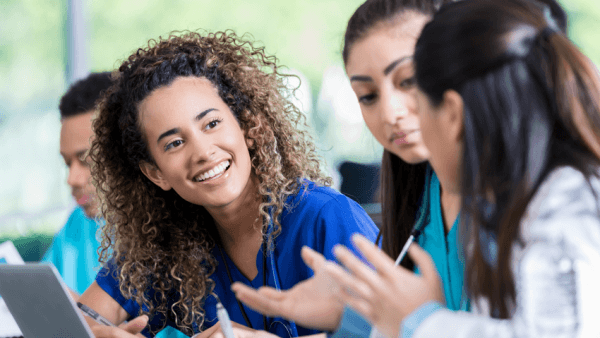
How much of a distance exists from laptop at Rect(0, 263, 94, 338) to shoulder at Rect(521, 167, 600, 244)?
801 mm

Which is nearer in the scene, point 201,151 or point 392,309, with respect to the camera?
point 392,309

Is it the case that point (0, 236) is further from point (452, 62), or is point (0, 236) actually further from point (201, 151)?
point (452, 62)

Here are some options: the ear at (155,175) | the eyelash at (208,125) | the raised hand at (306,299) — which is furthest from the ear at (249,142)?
the raised hand at (306,299)

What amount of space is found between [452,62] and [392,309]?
29cm

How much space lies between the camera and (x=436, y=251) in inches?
40.4

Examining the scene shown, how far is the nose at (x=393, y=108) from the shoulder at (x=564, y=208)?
0.29 m

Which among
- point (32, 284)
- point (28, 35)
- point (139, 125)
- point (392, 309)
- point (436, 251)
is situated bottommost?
point (436, 251)

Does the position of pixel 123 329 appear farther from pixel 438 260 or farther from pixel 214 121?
pixel 438 260

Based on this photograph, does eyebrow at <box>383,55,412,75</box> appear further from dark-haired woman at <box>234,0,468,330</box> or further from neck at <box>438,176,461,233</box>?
neck at <box>438,176,461,233</box>

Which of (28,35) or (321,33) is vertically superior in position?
(28,35)

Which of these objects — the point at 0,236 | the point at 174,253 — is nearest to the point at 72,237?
the point at 174,253

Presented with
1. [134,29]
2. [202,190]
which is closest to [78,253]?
[202,190]

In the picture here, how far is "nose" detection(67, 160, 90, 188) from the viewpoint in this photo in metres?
1.94

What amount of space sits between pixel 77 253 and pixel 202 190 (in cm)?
92
